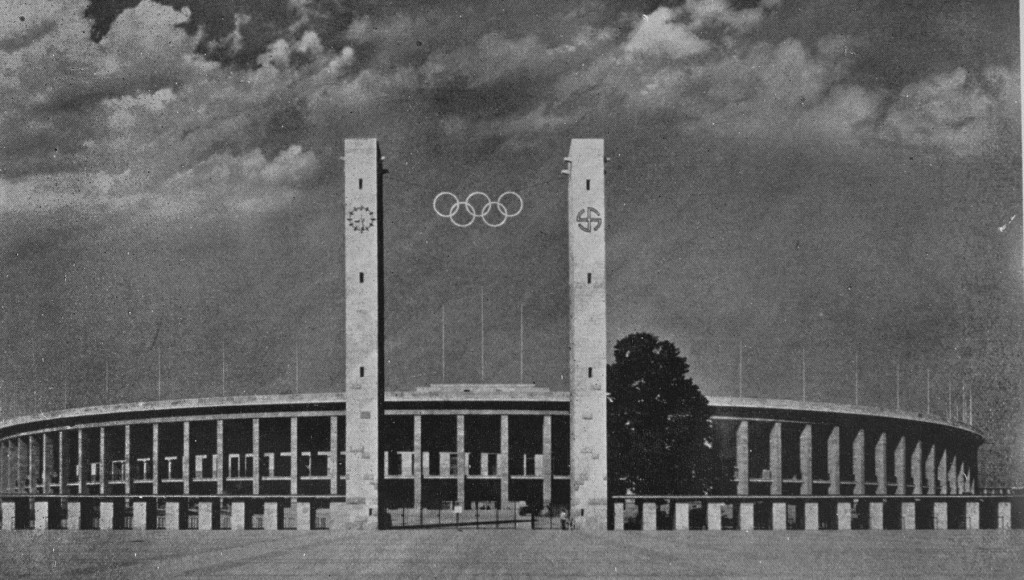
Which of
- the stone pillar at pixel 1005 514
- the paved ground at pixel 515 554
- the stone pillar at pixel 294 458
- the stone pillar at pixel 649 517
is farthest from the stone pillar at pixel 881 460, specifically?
the paved ground at pixel 515 554

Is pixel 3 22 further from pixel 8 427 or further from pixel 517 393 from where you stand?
pixel 8 427

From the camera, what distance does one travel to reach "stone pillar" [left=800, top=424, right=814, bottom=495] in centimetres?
9208

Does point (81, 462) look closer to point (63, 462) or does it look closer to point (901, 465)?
point (63, 462)

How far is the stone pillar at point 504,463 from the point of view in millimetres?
88000

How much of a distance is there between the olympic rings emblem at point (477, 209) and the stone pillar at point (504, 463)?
104ft

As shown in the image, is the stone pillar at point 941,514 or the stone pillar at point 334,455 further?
the stone pillar at point 334,455

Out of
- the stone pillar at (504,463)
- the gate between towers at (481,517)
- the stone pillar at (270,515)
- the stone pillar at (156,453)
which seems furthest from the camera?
A: the stone pillar at (156,453)

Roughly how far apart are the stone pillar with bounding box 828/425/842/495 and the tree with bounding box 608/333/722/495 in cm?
2583

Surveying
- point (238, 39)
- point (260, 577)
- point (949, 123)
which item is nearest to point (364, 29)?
point (238, 39)

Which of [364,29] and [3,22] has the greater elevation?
[364,29]

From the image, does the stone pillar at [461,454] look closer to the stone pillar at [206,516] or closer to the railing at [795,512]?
the railing at [795,512]

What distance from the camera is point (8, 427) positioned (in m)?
104

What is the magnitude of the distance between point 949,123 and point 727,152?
11486 millimetres

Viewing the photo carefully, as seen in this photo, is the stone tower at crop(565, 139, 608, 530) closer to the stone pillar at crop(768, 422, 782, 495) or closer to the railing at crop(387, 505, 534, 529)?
the railing at crop(387, 505, 534, 529)
